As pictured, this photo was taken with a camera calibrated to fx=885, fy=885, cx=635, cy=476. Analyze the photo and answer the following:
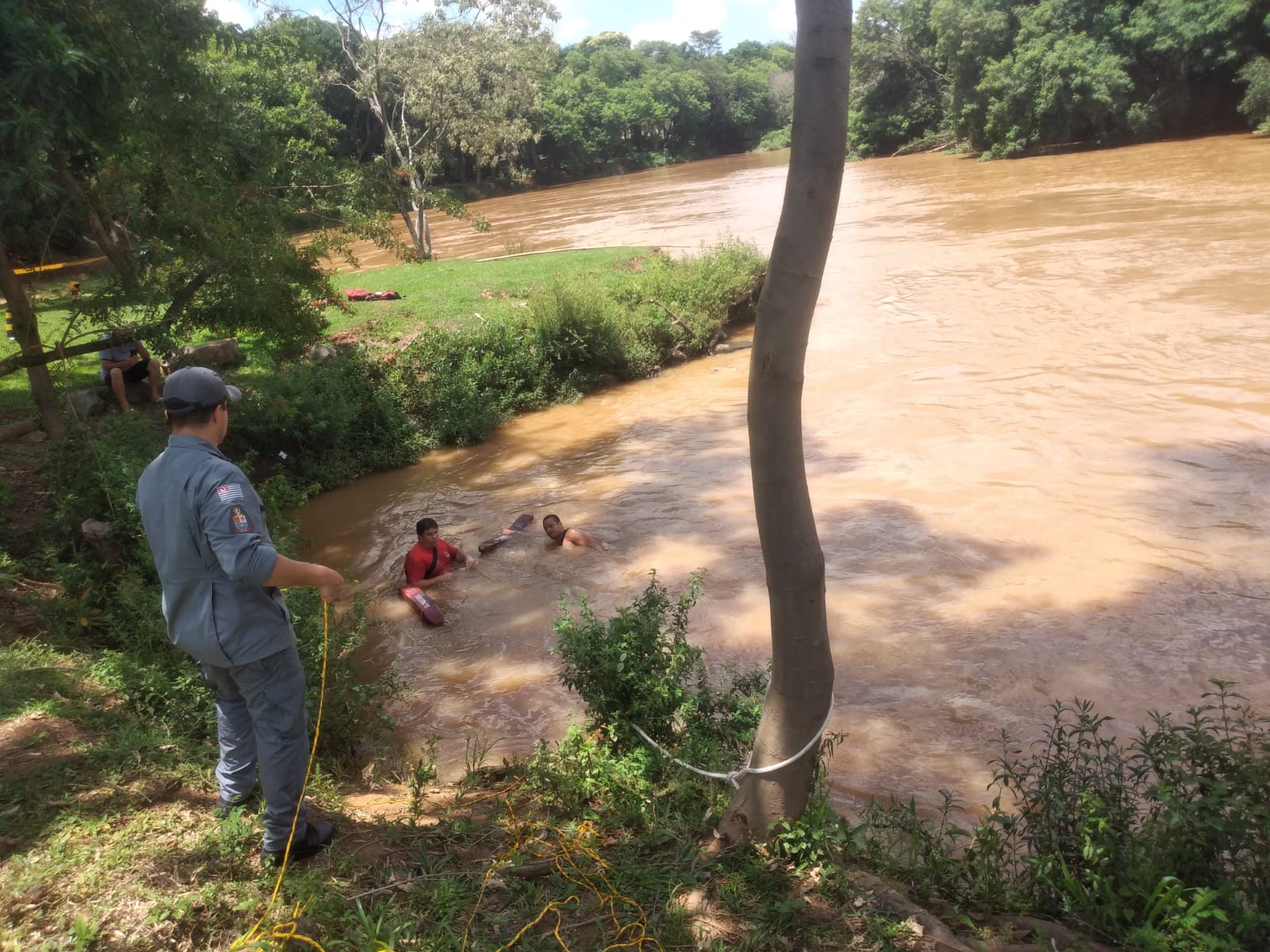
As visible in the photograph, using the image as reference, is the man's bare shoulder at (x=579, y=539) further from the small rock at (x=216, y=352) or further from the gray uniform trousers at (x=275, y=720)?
the small rock at (x=216, y=352)

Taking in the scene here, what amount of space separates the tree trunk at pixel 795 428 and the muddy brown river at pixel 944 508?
6.14ft

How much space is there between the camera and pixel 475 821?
410 centimetres

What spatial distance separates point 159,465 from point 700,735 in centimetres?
277

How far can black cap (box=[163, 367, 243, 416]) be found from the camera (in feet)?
10.9

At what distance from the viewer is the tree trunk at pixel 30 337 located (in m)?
7.55

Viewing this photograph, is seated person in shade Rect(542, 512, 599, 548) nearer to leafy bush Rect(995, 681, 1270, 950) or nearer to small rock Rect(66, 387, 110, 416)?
small rock Rect(66, 387, 110, 416)

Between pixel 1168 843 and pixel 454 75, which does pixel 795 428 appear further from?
pixel 454 75

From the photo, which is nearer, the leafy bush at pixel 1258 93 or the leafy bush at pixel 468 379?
the leafy bush at pixel 468 379

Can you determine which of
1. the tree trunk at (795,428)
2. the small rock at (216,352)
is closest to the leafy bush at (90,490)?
the tree trunk at (795,428)

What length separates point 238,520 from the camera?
3.23 meters

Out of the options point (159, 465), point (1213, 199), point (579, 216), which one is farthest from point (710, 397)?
point (579, 216)

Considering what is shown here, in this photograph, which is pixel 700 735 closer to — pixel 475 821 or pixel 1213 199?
pixel 475 821

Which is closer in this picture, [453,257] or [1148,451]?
[1148,451]

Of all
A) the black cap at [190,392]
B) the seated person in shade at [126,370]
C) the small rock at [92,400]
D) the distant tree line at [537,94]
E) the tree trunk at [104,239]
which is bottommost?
the small rock at [92,400]
